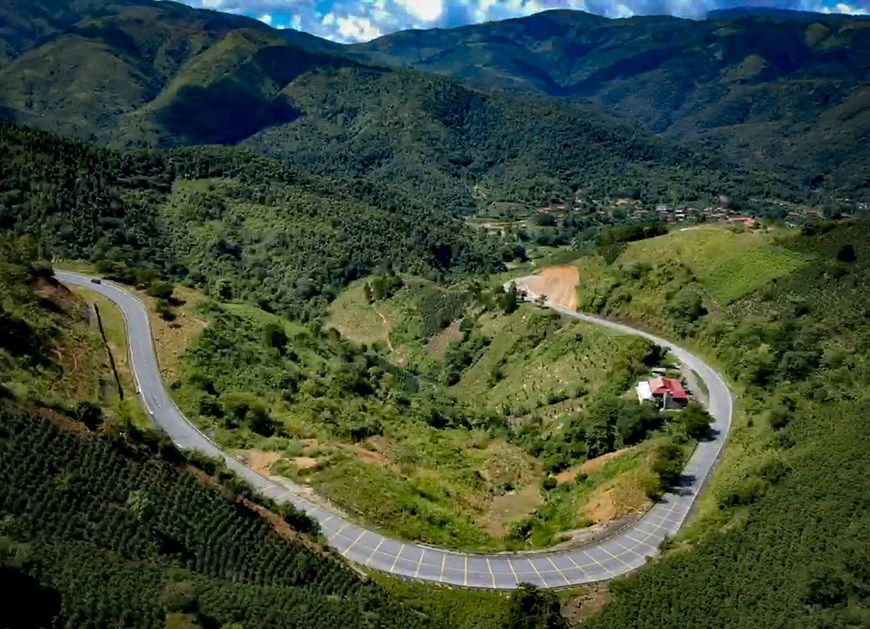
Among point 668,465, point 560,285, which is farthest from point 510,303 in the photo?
point 668,465

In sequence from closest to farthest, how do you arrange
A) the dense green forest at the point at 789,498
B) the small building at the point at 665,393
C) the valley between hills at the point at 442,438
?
the valley between hills at the point at 442,438 → the dense green forest at the point at 789,498 → the small building at the point at 665,393

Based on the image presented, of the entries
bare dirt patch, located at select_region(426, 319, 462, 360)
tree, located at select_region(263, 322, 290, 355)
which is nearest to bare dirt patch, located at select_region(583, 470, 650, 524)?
tree, located at select_region(263, 322, 290, 355)

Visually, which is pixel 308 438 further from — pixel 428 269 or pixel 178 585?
pixel 428 269

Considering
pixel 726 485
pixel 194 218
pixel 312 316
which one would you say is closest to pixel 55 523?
pixel 726 485

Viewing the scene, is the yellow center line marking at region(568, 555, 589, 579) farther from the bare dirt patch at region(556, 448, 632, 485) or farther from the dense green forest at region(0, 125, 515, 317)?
the dense green forest at region(0, 125, 515, 317)

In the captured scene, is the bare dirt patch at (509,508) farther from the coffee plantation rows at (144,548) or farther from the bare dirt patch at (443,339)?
the bare dirt patch at (443,339)

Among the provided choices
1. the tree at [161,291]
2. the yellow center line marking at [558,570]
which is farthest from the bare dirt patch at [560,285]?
the yellow center line marking at [558,570]
